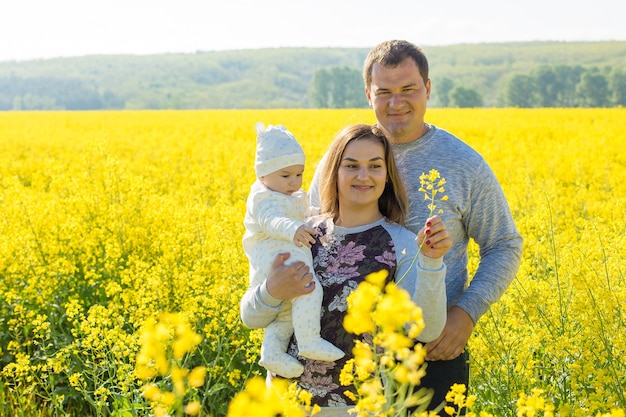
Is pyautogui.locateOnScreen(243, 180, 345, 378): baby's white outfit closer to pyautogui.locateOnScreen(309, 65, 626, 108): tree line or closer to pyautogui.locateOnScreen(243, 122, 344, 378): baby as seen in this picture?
pyautogui.locateOnScreen(243, 122, 344, 378): baby

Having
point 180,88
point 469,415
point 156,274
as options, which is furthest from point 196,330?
point 180,88

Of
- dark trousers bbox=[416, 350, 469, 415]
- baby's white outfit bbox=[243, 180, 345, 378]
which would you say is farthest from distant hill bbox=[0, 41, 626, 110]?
baby's white outfit bbox=[243, 180, 345, 378]

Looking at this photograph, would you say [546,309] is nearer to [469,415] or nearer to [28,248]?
[469,415]

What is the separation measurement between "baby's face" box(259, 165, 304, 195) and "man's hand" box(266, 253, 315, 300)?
354 mm

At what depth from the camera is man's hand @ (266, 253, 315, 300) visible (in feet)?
8.27

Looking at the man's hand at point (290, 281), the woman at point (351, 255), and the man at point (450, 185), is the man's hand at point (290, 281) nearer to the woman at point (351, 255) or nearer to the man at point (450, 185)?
the woman at point (351, 255)

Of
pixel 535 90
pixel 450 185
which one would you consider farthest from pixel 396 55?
pixel 535 90

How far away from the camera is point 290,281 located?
2520 millimetres

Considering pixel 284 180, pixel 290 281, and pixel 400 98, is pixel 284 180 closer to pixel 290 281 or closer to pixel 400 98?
pixel 290 281

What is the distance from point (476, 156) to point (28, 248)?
126 inches

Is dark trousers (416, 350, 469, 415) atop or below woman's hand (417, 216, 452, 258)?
below

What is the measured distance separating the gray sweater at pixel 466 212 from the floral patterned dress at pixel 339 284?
1.49ft

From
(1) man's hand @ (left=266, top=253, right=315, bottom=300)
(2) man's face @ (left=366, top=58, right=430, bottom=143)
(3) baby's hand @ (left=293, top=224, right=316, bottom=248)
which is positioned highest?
(2) man's face @ (left=366, top=58, right=430, bottom=143)

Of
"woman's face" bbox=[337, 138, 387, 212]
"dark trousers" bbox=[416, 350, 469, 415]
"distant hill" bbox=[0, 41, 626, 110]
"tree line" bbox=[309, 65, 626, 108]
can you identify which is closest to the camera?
"woman's face" bbox=[337, 138, 387, 212]
